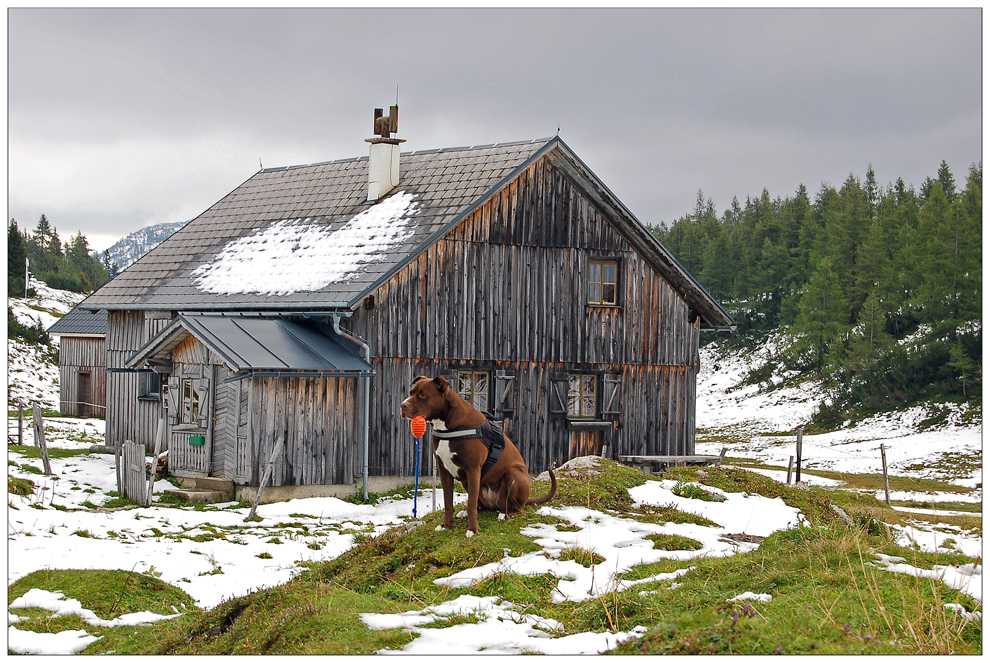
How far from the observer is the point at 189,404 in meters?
20.0

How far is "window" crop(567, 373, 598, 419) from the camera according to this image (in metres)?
22.5

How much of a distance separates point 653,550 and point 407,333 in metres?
11.4

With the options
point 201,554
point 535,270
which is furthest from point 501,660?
point 535,270

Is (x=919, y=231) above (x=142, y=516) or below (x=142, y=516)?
above

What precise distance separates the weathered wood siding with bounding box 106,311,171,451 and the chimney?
20.2ft

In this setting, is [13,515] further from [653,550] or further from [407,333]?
[653,550]

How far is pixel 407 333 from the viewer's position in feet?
66.8

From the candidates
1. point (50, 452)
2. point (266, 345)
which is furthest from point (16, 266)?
point (266, 345)

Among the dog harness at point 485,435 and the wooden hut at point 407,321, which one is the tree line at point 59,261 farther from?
the dog harness at point 485,435

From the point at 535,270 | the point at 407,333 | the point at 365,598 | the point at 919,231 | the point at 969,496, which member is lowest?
the point at 969,496

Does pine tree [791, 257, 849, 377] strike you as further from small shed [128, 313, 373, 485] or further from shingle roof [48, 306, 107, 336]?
small shed [128, 313, 373, 485]

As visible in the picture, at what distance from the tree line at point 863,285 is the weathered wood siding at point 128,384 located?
90.9 feet

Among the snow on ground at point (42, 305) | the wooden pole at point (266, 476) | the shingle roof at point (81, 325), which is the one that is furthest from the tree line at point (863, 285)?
the snow on ground at point (42, 305)

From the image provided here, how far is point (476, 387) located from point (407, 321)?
2285 mm
